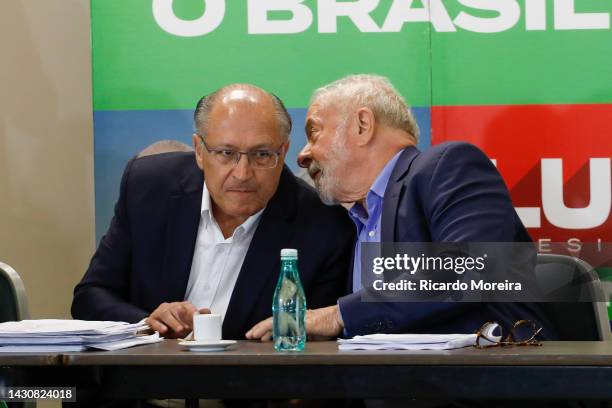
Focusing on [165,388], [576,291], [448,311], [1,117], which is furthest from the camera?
[1,117]

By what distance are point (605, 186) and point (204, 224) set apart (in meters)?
1.77

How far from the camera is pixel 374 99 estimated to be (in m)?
2.91

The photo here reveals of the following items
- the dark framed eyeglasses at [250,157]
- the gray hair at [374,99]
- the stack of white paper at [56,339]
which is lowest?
the stack of white paper at [56,339]

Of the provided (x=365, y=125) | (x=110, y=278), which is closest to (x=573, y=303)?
(x=365, y=125)

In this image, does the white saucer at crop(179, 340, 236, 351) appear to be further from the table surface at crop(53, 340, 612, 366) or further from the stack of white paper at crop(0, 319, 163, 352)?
the stack of white paper at crop(0, 319, 163, 352)

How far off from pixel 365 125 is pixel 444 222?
21.0 inches

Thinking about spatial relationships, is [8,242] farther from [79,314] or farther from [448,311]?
[448,311]

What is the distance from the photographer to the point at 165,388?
1689 mm

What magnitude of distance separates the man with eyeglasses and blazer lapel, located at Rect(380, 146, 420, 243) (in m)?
0.18

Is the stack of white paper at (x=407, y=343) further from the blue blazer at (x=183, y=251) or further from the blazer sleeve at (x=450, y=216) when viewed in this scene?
the blue blazer at (x=183, y=251)

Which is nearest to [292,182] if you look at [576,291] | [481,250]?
[481,250]

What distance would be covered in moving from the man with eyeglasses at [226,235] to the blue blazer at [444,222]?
264 millimetres

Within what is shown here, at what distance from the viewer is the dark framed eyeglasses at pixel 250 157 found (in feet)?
8.99

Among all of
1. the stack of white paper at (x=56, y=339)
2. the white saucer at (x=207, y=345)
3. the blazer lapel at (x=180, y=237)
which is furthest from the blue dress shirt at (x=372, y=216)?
the stack of white paper at (x=56, y=339)
